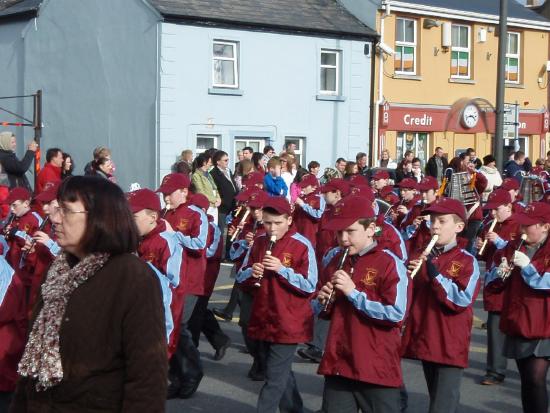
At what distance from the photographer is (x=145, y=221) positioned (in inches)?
314

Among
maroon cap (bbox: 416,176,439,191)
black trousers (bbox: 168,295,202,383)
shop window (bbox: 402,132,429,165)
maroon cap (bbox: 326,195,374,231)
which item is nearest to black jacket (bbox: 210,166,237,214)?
maroon cap (bbox: 416,176,439,191)

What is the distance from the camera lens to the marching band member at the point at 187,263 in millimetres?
9148

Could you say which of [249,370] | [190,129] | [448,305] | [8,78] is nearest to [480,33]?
[190,129]

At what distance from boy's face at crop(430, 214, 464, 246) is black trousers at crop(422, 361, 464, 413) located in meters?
0.82

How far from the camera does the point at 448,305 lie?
6.89m

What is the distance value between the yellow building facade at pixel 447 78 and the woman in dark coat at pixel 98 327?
26.9 m

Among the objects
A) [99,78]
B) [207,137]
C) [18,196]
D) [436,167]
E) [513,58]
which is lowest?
[18,196]

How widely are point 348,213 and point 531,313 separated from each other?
1792mm

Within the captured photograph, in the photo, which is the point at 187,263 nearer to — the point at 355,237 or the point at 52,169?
the point at 355,237

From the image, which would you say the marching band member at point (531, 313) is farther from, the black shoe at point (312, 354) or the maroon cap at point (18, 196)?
the maroon cap at point (18, 196)

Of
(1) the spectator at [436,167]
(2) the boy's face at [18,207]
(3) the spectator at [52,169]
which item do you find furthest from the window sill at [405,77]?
(2) the boy's face at [18,207]

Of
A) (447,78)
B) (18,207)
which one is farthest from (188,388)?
(447,78)

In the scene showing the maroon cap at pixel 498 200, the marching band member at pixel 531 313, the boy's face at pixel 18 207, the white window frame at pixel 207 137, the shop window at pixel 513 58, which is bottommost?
the marching band member at pixel 531 313

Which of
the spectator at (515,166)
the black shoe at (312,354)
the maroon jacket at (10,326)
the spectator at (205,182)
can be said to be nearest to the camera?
the maroon jacket at (10,326)
